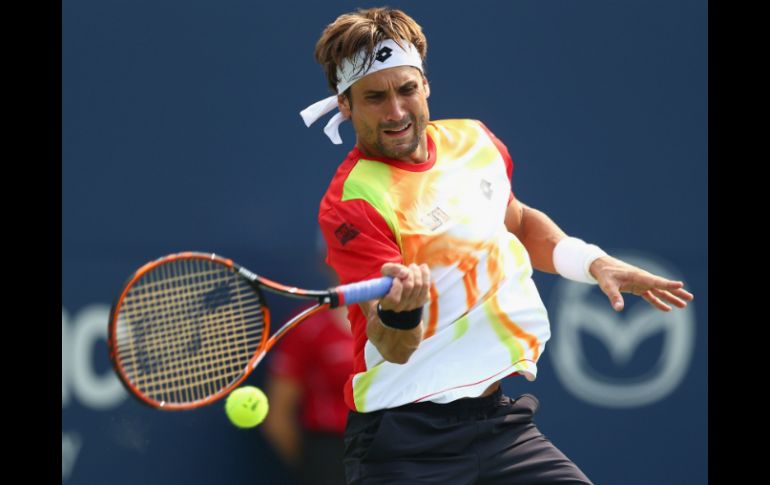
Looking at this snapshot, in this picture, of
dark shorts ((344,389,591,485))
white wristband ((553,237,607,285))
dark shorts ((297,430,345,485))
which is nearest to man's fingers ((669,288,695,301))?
white wristband ((553,237,607,285))

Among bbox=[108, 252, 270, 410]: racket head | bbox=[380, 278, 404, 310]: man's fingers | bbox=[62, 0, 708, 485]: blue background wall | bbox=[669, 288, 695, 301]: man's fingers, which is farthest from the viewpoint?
bbox=[62, 0, 708, 485]: blue background wall

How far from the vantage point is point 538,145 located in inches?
134

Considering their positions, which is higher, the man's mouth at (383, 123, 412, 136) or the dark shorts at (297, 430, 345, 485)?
the man's mouth at (383, 123, 412, 136)

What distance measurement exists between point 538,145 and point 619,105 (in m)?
0.32

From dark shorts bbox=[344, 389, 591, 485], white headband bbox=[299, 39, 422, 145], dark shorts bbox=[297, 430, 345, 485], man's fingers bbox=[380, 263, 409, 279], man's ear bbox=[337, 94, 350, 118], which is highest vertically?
white headband bbox=[299, 39, 422, 145]

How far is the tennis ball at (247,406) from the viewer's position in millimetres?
2953

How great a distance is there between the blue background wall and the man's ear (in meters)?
0.41

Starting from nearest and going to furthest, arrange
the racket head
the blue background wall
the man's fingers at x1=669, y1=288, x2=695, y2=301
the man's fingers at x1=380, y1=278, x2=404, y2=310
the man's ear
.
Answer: the man's fingers at x1=380, y1=278, x2=404, y2=310 < the racket head < the man's fingers at x1=669, y1=288, x2=695, y2=301 < the man's ear < the blue background wall

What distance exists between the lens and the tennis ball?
295cm

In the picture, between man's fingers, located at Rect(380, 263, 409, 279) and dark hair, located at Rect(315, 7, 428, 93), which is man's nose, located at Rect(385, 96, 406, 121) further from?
Answer: man's fingers, located at Rect(380, 263, 409, 279)

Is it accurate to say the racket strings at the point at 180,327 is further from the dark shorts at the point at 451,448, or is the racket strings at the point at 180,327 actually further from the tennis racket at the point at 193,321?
the dark shorts at the point at 451,448

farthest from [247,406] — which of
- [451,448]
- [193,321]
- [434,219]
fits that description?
[434,219]

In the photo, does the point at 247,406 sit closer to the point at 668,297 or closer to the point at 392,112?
the point at 392,112

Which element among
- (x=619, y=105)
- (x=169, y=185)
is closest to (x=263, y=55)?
(x=169, y=185)
